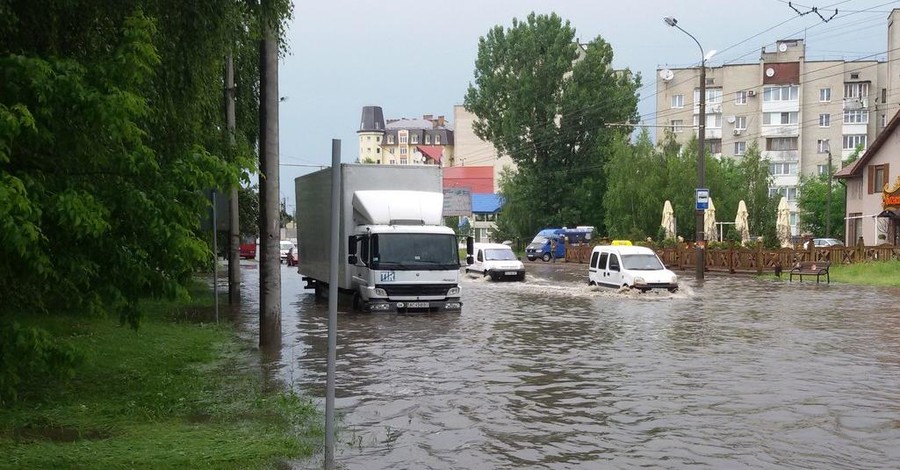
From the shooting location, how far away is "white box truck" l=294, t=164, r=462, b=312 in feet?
78.0

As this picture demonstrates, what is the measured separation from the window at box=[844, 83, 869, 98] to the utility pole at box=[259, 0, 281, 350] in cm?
8763

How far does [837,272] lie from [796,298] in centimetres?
1343

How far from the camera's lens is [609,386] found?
12.7 metres

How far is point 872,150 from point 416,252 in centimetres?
3996

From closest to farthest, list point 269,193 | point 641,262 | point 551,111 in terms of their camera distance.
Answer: point 269,193 → point 641,262 → point 551,111

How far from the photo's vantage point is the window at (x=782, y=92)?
93438mm

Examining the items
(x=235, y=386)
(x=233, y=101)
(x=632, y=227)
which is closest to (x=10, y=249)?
(x=235, y=386)

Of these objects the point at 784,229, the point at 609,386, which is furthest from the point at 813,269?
the point at 609,386

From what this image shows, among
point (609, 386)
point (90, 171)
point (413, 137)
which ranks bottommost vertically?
point (609, 386)

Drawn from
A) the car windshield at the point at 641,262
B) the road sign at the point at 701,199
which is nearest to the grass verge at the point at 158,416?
the car windshield at the point at 641,262

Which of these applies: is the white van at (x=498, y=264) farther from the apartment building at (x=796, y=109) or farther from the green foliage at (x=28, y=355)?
the apartment building at (x=796, y=109)

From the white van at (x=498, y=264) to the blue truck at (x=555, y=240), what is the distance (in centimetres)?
2514

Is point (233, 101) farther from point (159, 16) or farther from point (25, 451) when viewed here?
point (25, 451)

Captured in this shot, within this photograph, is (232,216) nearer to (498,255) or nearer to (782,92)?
(498,255)
